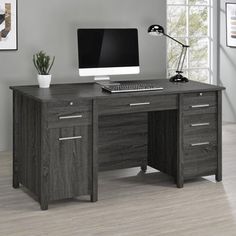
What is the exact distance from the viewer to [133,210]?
339cm

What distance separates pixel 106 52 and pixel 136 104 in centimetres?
61

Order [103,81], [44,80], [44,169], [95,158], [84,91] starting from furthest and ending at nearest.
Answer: [103,81], [44,80], [84,91], [95,158], [44,169]

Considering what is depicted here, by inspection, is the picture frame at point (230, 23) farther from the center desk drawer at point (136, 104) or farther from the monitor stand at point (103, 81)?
the center desk drawer at point (136, 104)

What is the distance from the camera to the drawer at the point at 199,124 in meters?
3.82

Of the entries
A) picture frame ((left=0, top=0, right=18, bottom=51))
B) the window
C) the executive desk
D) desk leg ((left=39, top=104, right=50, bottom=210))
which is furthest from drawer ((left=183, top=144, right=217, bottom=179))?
the window

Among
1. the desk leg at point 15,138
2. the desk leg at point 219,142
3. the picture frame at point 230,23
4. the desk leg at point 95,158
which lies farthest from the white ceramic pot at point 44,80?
the picture frame at point 230,23

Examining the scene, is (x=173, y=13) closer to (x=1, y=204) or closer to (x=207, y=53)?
(x=207, y=53)

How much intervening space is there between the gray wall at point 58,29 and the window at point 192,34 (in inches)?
31.5

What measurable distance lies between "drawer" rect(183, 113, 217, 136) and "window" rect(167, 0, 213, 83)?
211 centimetres

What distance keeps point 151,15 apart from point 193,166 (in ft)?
5.89

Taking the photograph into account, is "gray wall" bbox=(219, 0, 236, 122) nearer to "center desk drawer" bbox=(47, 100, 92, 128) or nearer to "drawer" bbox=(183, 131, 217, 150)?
"drawer" bbox=(183, 131, 217, 150)

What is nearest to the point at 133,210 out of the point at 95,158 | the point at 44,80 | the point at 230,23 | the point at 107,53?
the point at 95,158

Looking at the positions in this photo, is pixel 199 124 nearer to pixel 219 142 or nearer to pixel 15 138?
pixel 219 142

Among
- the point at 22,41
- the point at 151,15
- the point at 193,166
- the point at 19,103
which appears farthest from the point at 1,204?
the point at 151,15
